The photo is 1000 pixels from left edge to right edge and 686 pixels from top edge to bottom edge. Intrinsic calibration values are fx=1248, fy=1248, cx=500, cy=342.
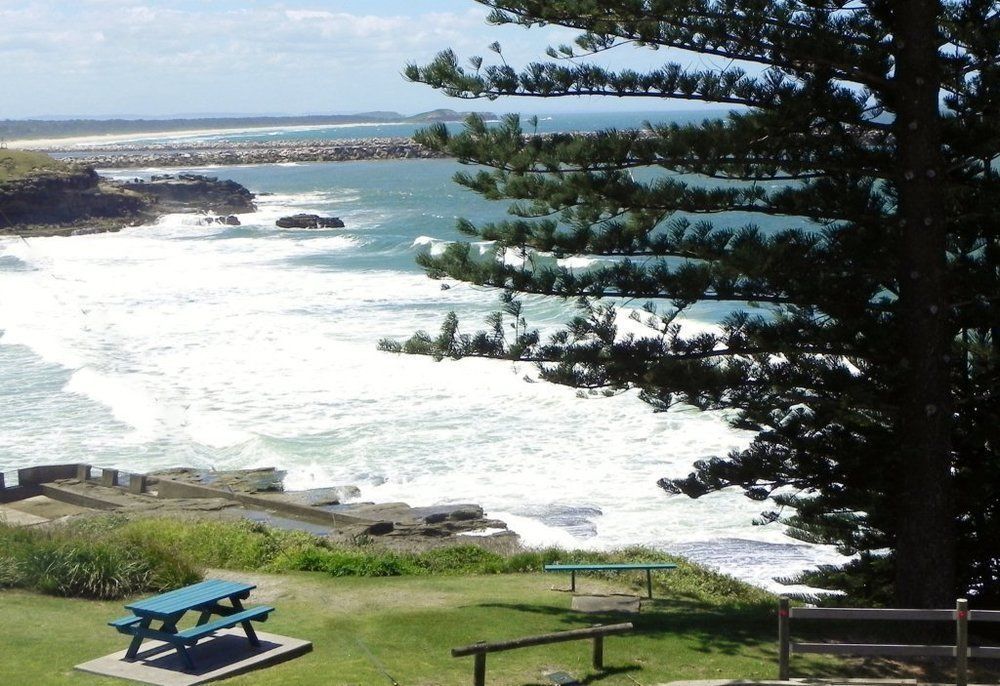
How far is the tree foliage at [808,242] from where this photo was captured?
384 inches

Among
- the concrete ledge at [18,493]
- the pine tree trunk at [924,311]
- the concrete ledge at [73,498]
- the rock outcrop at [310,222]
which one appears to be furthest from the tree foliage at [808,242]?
the rock outcrop at [310,222]

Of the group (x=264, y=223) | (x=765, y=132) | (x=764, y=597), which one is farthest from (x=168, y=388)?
(x=264, y=223)

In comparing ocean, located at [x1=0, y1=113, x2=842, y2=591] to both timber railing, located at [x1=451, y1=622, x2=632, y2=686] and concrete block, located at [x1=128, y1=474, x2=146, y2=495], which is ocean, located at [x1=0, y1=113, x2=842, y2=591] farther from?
timber railing, located at [x1=451, y1=622, x2=632, y2=686]

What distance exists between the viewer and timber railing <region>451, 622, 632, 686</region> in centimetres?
750

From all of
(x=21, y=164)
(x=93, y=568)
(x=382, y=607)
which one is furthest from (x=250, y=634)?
(x=21, y=164)

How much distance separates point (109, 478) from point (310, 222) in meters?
42.0

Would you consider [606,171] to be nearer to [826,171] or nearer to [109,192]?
[826,171]

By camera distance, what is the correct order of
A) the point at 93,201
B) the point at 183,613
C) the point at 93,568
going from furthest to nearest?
the point at 93,201, the point at 93,568, the point at 183,613

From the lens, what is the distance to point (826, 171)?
10438 millimetres

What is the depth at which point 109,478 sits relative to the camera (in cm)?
1894

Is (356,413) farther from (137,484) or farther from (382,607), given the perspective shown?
(382,607)

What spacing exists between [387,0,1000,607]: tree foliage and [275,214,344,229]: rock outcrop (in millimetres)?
49525

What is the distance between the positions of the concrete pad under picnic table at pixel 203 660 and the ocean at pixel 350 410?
3300 millimetres

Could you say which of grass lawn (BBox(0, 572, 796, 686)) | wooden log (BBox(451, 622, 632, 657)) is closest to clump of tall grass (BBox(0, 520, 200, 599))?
grass lawn (BBox(0, 572, 796, 686))
